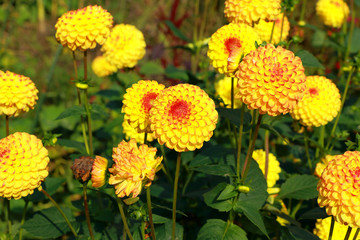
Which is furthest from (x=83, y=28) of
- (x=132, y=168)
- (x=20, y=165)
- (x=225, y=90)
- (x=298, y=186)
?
(x=298, y=186)

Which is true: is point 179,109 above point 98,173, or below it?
above

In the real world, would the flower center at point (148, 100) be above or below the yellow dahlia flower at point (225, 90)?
above

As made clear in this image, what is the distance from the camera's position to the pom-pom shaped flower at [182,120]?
1.16 meters

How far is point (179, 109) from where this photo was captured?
3.86 feet

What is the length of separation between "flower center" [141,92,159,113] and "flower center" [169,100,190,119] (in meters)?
0.13

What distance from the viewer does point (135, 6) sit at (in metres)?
4.93

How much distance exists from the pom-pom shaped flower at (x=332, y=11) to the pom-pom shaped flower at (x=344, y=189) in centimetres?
177

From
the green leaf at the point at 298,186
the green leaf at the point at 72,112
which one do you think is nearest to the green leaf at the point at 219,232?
the green leaf at the point at 298,186

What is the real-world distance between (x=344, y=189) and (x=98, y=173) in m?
0.71

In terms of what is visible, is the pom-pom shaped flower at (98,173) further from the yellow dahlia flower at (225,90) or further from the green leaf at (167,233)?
the yellow dahlia flower at (225,90)

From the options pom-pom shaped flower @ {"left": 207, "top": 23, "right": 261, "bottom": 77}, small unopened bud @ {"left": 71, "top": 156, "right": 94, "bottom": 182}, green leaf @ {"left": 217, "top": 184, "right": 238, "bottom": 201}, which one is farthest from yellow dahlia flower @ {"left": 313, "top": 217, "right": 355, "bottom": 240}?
small unopened bud @ {"left": 71, "top": 156, "right": 94, "bottom": 182}

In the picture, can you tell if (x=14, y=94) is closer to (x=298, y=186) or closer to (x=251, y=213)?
(x=251, y=213)

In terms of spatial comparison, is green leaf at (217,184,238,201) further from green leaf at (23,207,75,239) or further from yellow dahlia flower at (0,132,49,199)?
green leaf at (23,207,75,239)

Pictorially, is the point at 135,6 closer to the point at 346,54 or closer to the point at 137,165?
the point at 346,54
